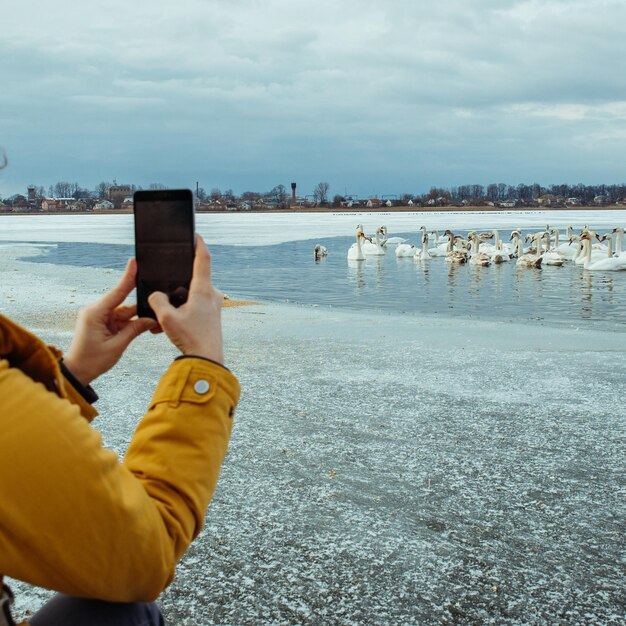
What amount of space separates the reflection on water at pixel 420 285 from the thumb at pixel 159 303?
38.6 feet

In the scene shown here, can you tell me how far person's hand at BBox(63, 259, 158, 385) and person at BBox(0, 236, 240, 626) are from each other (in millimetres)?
224

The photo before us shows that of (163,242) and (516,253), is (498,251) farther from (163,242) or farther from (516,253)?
(163,242)

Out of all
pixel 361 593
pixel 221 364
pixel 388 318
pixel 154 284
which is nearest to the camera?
pixel 221 364

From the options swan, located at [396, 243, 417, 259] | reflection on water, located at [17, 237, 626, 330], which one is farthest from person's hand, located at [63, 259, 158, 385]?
swan, located at [396, 243, 417, 259]

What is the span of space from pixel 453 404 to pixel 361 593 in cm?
307

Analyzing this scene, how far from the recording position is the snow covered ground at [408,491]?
293cm

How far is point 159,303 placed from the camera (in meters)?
1.46

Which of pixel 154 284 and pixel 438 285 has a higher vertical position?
pixel 154 284

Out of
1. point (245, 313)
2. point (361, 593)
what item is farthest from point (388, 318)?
point (361, 593)

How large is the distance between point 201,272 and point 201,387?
9.7 inches

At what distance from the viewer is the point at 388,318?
39.1 feet

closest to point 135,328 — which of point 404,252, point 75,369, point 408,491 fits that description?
point 75,369

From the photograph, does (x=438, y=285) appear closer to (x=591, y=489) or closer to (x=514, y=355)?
(x=514, y=355)

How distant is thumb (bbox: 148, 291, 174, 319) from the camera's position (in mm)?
1433
